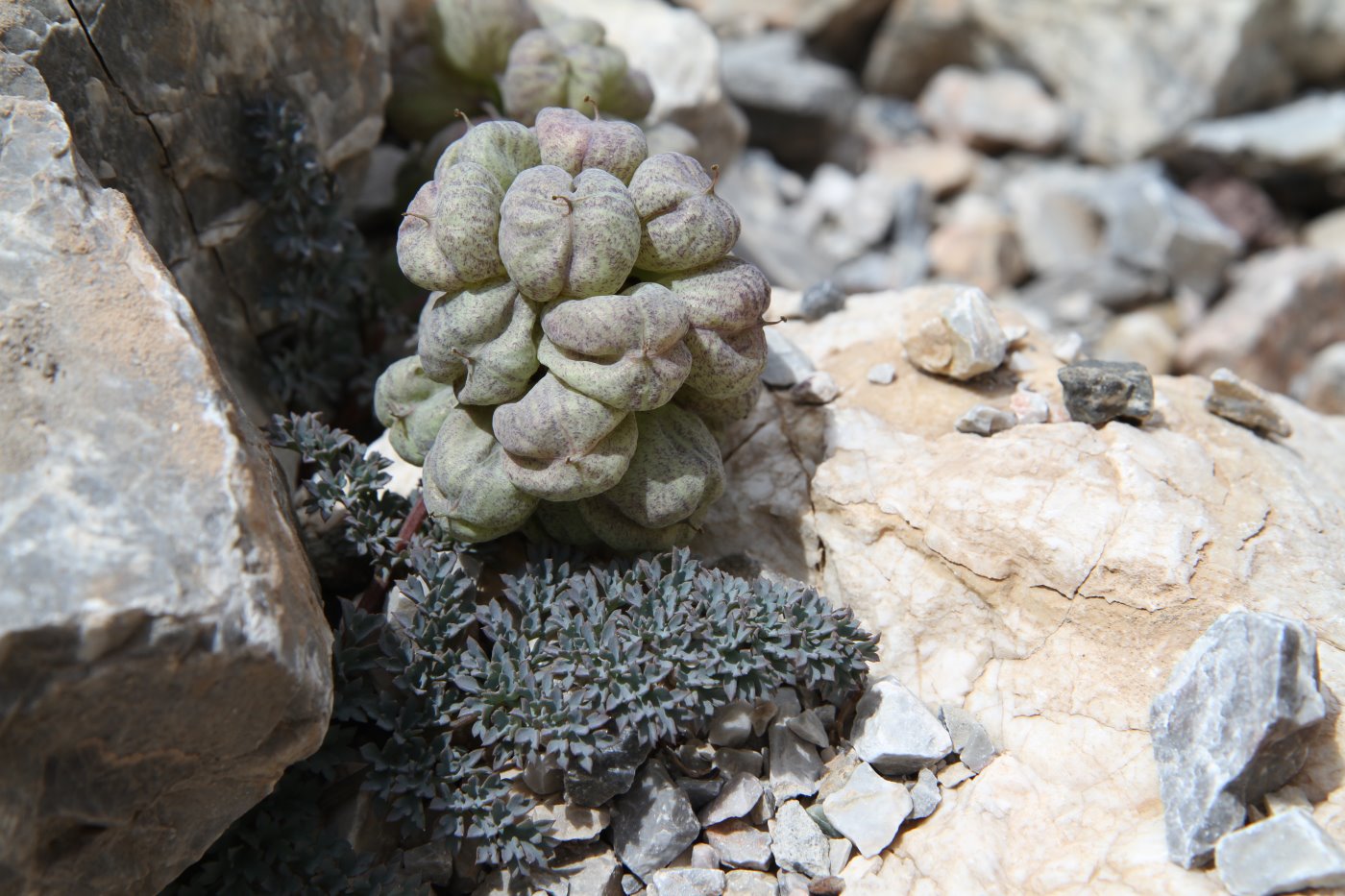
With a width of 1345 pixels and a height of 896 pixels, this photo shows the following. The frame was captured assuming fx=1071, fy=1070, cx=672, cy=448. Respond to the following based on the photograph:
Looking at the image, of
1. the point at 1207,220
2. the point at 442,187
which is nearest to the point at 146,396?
the point at 442,187

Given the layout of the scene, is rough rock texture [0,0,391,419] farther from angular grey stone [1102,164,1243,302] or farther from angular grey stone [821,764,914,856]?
angular grey stone [1102,164,1243,302]

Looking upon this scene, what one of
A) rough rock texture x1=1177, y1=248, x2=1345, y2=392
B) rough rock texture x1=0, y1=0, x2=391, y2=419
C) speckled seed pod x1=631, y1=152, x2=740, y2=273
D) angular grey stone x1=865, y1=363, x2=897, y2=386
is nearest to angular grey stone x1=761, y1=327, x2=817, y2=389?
angular grey stone x1=865, y1=363, x2=897, y2=386

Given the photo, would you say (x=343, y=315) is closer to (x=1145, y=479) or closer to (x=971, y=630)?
(x=971, y=630)

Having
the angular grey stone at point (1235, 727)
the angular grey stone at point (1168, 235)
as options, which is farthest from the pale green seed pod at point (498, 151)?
the angular grey stone at point (1168, 235)

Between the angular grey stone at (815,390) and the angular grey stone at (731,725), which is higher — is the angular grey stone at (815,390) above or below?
above

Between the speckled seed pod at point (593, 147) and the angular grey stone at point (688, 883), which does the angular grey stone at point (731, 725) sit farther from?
the speckled seed pod at point (593, 147)
